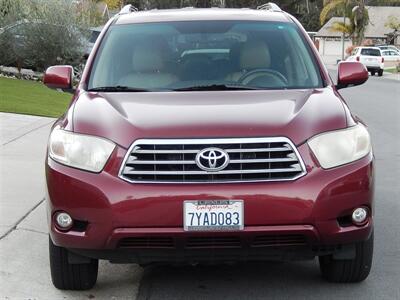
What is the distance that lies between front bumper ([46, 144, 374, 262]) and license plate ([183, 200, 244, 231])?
0.03 m

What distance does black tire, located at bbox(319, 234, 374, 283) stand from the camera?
14.5ft

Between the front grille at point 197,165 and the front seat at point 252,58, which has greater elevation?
the front seat at point 252,58

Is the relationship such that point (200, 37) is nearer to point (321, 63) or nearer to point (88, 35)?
point (321, 63)

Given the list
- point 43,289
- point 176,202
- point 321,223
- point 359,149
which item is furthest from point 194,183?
point 43,289

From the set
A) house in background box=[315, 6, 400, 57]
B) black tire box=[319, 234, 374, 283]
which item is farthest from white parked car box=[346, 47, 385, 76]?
house in background box=[315, 6, 400, 57]

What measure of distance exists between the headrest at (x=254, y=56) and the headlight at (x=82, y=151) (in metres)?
1.63

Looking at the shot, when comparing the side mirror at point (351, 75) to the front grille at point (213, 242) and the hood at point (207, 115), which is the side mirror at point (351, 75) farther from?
the front grille at point (213, 242)

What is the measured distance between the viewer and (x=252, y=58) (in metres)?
5.26

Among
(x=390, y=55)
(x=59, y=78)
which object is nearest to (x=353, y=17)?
(x=390, y=55)

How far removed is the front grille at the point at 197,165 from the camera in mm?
3896

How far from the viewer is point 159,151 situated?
3.91m

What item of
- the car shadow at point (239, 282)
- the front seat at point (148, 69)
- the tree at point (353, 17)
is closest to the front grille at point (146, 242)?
the car shadow at point (239, 282)

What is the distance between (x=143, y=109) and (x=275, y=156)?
91cm

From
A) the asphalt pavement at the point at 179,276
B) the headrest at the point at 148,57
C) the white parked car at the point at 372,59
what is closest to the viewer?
the asphalt pavement at the point at 179,276
